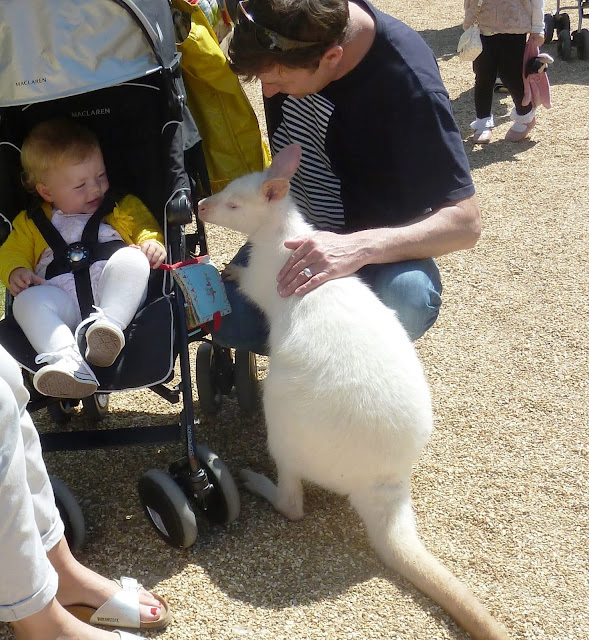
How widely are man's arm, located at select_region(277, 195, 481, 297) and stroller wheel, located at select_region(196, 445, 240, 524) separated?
2.22ft

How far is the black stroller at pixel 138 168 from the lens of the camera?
281cm

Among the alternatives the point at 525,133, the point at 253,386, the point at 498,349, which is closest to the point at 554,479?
the point at 498,349

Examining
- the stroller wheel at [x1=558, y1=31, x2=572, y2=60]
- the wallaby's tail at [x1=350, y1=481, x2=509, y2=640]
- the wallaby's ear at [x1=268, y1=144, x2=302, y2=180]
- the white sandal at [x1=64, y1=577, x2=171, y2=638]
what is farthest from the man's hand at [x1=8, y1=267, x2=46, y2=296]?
the stroller wheel at [x1=558, y1=31, x2=572, y2=60]

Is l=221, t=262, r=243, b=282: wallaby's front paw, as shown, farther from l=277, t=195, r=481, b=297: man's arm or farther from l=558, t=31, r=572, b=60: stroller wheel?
l=558, t=31, r=572, b=60: stroller wheel

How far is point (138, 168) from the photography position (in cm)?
352

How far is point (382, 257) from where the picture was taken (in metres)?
3.00

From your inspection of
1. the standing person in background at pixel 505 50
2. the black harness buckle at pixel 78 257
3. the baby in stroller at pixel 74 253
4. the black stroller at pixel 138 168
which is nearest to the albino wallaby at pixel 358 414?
the black stroller at pixel 138 168

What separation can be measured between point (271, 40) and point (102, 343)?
1.24m

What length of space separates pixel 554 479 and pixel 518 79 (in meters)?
4.72

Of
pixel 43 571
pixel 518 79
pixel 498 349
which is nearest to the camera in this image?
pixel 43 571

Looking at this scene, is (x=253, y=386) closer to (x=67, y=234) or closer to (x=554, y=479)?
(x=67, y=234)

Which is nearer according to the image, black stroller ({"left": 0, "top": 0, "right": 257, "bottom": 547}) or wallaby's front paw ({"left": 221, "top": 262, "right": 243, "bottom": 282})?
black stroller ({"left": 0, "top": 0, "right": 257, "bottom": 547})

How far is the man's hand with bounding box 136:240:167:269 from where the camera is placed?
316 centimetres

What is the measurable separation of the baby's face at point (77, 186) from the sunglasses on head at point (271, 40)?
0.97 meters
